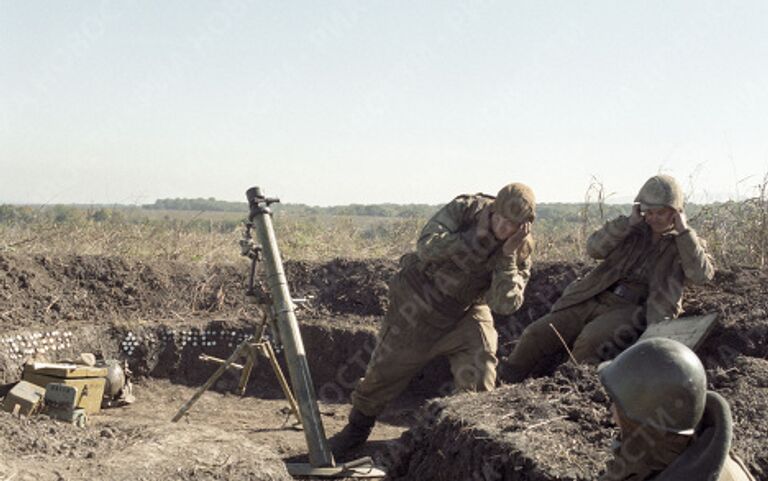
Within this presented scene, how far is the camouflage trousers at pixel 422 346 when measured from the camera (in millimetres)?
6660

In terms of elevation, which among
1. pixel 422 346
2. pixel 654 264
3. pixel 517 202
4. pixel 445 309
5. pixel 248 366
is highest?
pixel 517 202

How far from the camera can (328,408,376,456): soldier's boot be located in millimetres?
7047

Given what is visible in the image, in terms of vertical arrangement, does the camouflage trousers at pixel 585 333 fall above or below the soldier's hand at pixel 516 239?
below

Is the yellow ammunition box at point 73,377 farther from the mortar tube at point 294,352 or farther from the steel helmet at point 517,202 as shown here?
the steel helmet at point 517,202

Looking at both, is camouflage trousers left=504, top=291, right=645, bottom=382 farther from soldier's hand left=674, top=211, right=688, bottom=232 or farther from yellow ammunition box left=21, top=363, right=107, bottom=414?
yellow ammunition box left=21, top=363, right=107, bottom=414

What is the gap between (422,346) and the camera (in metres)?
6.79

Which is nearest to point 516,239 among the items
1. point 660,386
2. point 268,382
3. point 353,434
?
point 353,434

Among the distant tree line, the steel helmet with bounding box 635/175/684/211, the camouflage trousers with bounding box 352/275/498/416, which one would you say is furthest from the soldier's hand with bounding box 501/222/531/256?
the distant tree line

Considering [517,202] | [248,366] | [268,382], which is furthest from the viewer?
[268,382]

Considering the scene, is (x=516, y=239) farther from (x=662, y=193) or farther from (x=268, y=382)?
(x=268, y=382)

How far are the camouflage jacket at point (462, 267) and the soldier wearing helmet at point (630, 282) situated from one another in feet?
2.38

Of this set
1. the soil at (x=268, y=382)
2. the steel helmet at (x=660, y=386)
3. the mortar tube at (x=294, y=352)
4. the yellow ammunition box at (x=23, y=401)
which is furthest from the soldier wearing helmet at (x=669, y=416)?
the yellow ammunition box at (x=23, y=401)

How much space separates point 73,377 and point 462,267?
3.49m

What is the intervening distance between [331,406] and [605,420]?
13.8 ft
